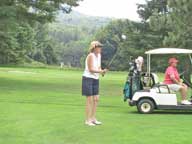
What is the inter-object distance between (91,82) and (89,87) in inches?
5.5

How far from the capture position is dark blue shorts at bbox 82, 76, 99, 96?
37.5 feet

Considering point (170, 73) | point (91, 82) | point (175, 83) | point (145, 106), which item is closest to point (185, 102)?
point (175, 83)

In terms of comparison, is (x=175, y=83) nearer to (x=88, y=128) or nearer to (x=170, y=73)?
(x=170, y=73)

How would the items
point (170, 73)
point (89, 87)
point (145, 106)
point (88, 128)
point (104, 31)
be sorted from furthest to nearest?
point (104, 31)
point (170, 73)
point (145, 106)
point (89, 87)
point (88, 128)

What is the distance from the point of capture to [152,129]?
1077 centimetres

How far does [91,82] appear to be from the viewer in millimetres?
11516

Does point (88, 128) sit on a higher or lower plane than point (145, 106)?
lower

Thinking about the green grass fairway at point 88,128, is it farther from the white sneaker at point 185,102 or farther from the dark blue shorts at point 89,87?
the dark blue shorts at point 89,87

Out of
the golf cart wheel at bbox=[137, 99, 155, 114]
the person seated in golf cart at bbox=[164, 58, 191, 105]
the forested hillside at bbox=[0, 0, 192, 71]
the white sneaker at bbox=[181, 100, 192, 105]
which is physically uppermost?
the forested hillside at bbox=[0, 0, 192, 71]

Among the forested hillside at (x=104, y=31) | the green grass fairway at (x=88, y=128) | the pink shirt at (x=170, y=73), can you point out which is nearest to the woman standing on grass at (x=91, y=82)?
the green grass fairway at (x=88, y=128)

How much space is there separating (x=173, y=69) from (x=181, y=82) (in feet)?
1.40

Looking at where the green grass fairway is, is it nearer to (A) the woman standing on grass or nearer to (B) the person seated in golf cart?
(A) the woman standing on grass

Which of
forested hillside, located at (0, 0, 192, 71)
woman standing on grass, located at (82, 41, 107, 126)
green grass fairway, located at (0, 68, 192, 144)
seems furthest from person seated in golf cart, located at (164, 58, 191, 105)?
forested hillside, located at (0, 0, 192, 71)

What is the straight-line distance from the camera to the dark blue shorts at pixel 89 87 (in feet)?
37.5
